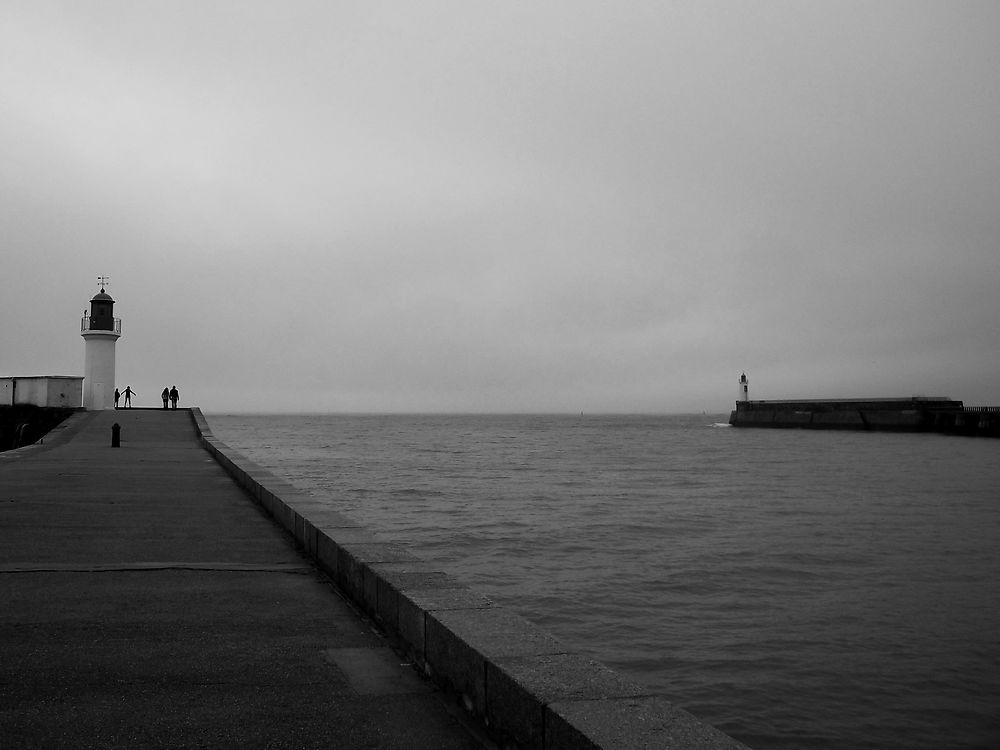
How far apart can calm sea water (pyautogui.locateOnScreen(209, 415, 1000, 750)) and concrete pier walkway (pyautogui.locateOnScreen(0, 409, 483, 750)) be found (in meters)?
3.20

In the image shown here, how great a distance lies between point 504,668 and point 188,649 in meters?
2.06

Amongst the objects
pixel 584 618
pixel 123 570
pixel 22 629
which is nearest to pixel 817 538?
pixel 584 618

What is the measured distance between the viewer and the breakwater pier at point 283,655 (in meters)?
3.43

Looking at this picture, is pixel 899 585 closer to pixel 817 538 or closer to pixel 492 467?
pixel 817 538

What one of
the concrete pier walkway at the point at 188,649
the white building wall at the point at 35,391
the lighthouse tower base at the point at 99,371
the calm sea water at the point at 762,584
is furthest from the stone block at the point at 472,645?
the lighthouse tower base at the point at 99,371

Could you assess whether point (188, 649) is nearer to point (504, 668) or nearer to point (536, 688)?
point (504, 668)

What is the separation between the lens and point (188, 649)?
4.68m

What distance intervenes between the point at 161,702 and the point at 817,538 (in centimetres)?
1367

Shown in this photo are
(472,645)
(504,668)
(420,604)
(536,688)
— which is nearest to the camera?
(536,688)

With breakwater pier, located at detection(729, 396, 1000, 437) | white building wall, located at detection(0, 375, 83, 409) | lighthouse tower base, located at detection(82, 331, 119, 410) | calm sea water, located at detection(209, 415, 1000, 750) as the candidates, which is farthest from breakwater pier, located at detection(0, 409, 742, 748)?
breakwater pier, located at detection(729, 396, 1000, 437)

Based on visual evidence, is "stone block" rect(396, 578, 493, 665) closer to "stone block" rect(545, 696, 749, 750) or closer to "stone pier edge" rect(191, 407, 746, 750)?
"stone pier edge" rect(191, 407, 746, 750)

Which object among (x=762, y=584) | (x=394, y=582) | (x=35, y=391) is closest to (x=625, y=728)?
(x=394, y=582)

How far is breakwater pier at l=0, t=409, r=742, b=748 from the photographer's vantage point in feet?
11.3

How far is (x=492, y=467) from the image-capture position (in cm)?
3619
